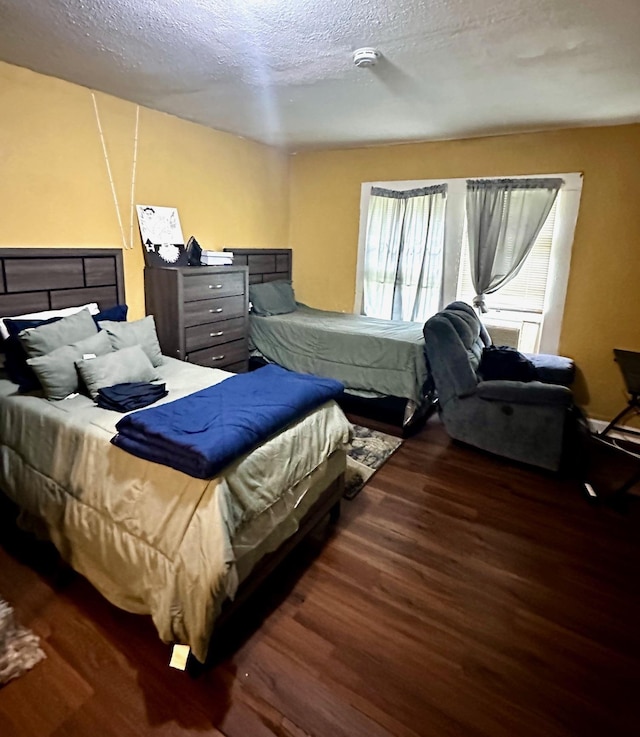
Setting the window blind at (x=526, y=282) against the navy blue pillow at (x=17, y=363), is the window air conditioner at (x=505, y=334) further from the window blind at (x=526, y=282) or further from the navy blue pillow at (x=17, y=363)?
the navy blue pillow at (x=17, y=363)

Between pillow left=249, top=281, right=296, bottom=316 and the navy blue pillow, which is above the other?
pillow left=249, top=281, right=296, bottom=316

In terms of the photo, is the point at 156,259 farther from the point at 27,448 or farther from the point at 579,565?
the point at 579,565

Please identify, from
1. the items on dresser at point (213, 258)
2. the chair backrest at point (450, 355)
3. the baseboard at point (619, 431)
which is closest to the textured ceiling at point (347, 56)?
the items on dresser at point (213, 258)

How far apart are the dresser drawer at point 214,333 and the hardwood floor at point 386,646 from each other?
1.71 meters

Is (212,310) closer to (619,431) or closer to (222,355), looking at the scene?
(222,355)

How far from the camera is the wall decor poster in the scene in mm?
3297

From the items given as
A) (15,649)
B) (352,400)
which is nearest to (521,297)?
(352,400)

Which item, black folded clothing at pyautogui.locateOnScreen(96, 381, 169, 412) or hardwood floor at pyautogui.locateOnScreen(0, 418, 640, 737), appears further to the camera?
black folded clothing at pyautogui.locateOnScreen(96, 381, 169, 412)

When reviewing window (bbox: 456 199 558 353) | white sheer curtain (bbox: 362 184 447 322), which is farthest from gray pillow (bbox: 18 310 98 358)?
window (bbox: 456 199 558 353)

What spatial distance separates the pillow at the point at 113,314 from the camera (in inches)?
112

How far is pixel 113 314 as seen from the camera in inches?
115

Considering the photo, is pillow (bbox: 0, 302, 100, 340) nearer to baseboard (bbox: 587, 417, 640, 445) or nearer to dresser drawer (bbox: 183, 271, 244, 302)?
dresser drawer (bbox: 183, 271, 244, 302)

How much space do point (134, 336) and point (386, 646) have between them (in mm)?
2146

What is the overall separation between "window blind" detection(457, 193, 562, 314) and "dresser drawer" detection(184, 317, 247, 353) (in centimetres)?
212
